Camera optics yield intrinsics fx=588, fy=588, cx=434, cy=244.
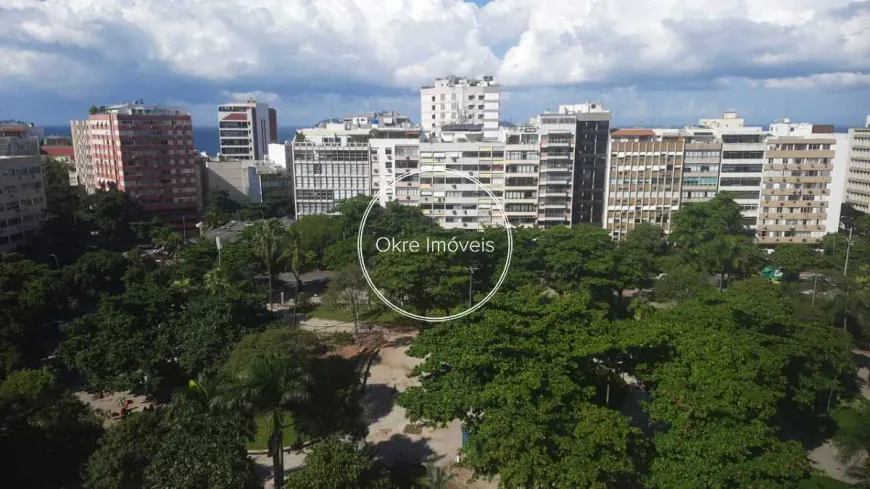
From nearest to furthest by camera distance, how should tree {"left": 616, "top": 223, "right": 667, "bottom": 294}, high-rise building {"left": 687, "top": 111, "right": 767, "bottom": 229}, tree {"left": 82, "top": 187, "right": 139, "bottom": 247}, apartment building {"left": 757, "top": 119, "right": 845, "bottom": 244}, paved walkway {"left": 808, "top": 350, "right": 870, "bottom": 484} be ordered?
paved walkway {"left": 808, "top": 350, "right": 870, "bottom": 484} → tree {"left": 616, "top": 223, "right": 667, "bottom": 294} → high-rise building {"left": 687, "top": 111, "right": 767, "bottom": 229} → apartment building {"left": 757, "top": 119, "right": 845, "bottom": 244} → tree {"left": 82, "top": 187, "right": 139, "bottom": 247}

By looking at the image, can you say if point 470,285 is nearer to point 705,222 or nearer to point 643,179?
point 705,222

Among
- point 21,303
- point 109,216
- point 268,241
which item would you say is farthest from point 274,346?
point 109,216

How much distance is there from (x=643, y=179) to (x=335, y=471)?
4866 cm

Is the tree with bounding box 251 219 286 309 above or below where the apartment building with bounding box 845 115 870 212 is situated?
below

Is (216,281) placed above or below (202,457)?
above

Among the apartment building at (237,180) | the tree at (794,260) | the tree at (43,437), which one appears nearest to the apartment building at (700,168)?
the tree at (794,260)

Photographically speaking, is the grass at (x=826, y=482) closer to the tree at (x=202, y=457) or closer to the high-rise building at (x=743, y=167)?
the tree at (x=202, y=457)

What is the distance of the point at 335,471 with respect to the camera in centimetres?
1611

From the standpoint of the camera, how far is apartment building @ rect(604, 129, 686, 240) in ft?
185

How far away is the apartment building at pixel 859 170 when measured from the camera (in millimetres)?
67750

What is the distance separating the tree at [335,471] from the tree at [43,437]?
7.91 m

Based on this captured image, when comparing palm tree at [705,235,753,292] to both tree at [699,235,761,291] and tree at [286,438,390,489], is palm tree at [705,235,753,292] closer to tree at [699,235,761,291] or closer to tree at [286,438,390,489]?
tree at [699,235,761,291]

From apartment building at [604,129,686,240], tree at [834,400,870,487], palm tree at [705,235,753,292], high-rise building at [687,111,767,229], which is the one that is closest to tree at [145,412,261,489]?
tree at [834,400,870,487]

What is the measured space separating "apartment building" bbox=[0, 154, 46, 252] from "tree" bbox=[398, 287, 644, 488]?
147 feet
